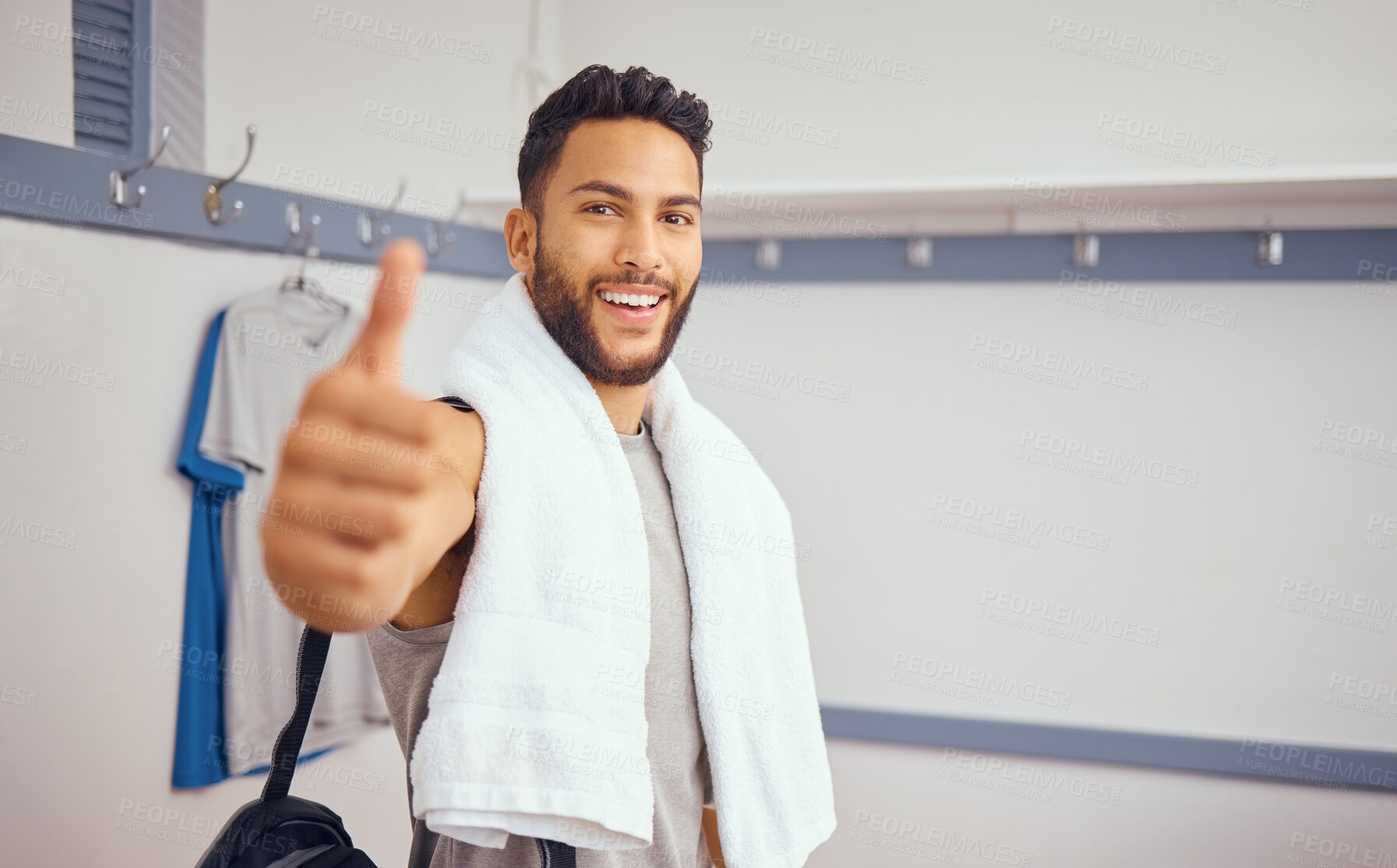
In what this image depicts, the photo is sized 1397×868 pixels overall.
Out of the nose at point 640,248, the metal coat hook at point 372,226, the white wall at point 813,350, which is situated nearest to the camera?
the nose at point 640,248

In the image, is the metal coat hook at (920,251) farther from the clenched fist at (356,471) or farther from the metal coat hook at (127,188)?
the clenched fist at (356,471)

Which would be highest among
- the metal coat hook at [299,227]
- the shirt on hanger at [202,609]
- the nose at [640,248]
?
the metal coat hook at [299,227]

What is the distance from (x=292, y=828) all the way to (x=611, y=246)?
635mm

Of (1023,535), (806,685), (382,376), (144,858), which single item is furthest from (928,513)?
(382,376)

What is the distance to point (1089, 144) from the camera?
216 cm

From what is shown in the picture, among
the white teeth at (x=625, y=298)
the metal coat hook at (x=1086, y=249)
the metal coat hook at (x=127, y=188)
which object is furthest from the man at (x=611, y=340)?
the metal coat hook at (x=1086, y=249)

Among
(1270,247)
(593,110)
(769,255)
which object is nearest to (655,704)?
(593,110)

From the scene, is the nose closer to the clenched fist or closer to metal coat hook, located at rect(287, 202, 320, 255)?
the clenched fist

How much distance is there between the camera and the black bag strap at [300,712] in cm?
81

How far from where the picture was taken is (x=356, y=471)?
56 cm

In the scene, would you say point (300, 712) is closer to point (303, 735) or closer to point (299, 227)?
point (303, 735)

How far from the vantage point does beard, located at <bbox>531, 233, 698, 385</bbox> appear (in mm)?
996

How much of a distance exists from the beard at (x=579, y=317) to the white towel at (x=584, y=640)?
0.06 feet

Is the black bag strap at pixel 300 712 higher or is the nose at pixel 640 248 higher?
the nose at pixel 640 248
